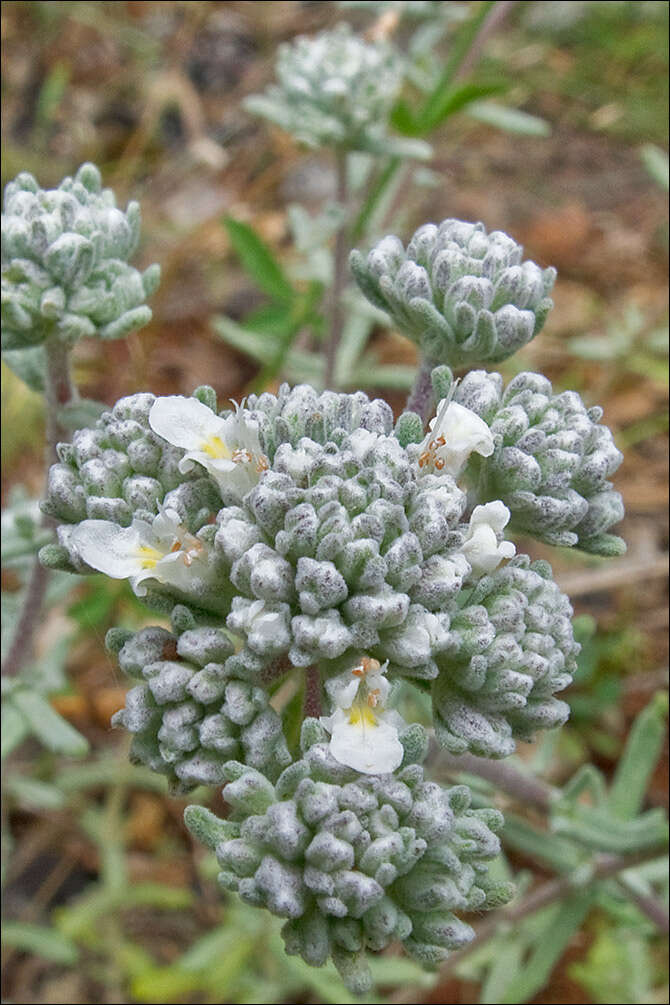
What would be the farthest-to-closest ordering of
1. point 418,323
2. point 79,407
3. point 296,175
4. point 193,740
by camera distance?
point 296,175 < point 79,407 < point 418,323 < point 193,740

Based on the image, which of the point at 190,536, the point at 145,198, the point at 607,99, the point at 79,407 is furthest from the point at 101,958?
the point at 607,99

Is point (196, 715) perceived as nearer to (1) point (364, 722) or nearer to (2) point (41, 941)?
(1) point (364, 722)

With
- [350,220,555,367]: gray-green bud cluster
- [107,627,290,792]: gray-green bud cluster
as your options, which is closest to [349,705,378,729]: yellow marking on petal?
[107,627,290,792]: gray-green bud cluster

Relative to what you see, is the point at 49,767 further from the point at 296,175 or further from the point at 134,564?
the point at 296,175

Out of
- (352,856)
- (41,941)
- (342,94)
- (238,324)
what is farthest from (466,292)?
→ (238,324)

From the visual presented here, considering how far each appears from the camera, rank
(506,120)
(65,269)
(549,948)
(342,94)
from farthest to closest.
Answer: (506,120)
(342,94)
(549,948)
(65,269)
